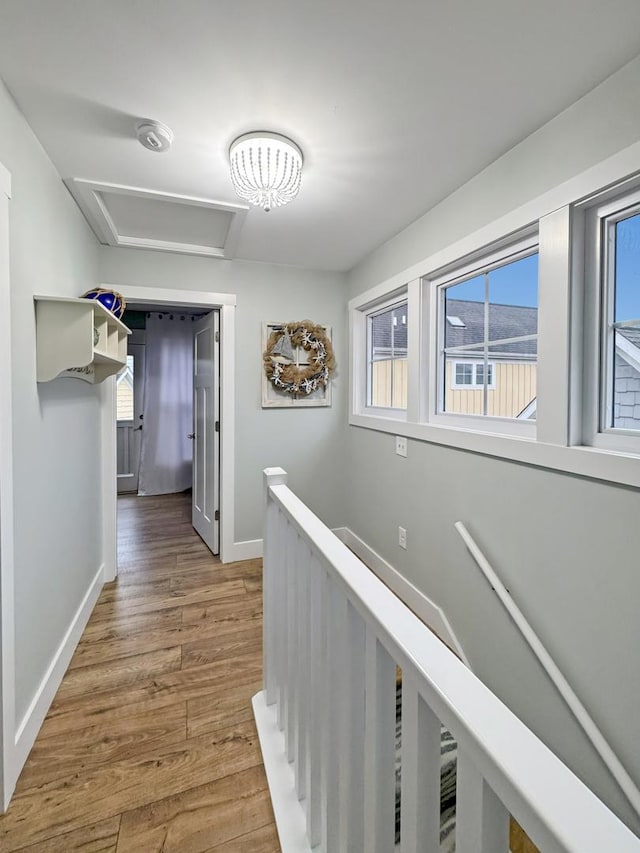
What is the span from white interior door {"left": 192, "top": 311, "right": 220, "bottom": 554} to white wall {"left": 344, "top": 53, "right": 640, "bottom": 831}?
1559 millimetres

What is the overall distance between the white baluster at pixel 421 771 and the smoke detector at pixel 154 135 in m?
1.91

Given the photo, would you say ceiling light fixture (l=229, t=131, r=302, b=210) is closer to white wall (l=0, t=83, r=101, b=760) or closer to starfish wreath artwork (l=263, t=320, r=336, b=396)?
white wall (l=0, t=83, r=101, b=760)

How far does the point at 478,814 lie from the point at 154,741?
154 centimetres

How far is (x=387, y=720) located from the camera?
71cm

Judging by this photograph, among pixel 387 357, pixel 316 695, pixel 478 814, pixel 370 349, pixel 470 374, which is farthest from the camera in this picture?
pixel 370 349

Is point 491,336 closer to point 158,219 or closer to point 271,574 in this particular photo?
point 271,574

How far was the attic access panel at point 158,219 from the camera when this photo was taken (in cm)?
204

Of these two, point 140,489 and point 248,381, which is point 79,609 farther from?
point 140,489

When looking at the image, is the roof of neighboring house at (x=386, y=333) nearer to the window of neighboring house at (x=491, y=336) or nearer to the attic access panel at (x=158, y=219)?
the window of neighboring house at (x=491, y=336)

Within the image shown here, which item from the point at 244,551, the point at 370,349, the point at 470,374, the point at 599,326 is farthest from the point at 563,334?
the point at 244,551

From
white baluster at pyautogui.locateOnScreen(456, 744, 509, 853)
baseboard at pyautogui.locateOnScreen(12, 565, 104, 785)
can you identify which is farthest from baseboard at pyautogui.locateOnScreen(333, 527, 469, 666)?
baseboard at pyautogui.locateOnScreen(12, 565, 104, 785)

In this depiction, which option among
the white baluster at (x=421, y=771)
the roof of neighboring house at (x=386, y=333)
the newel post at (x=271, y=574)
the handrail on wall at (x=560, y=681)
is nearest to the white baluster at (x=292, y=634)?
the newel post at (x=271, y=574)

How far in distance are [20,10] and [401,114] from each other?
1158 mm

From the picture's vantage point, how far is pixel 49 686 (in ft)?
5.53
